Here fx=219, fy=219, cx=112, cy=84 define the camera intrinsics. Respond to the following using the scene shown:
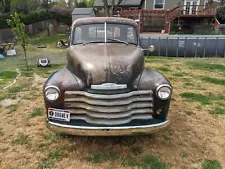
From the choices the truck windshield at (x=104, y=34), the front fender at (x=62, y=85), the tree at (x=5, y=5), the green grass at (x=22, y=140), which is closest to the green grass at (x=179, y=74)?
the truck windshield at (x=104, y=34)

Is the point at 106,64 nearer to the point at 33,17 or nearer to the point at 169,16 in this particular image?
the point at 169,16

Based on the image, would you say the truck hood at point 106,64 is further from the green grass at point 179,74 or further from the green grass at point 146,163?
the green grass at point 179,74

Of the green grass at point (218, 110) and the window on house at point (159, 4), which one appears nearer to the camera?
the green grass at point (218, 110)

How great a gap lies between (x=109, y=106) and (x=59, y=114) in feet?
2.60

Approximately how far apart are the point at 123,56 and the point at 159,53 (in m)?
11.3

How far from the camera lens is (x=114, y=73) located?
10.8ft

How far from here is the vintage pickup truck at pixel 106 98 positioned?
3229 mm

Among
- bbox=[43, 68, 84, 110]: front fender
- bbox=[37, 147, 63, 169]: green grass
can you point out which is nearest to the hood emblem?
bbox=[43, 68, 84, 110]: front fender

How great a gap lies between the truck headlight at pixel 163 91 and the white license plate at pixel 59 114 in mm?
1426

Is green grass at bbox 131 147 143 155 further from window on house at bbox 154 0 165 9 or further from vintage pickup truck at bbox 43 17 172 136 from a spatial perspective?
window on house at bbox 154 0 165 9

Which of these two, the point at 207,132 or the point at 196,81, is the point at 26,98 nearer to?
the point at 207,132

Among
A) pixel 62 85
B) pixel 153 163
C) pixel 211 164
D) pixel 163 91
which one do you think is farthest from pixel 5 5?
pixel 211 164

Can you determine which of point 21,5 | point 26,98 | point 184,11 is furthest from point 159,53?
point 21,5

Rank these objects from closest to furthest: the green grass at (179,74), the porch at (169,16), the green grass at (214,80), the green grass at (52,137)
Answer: the green grass at (52,137) → the green grass at (214,80) → the green grass at (179,74) → the porch at (169,16)
